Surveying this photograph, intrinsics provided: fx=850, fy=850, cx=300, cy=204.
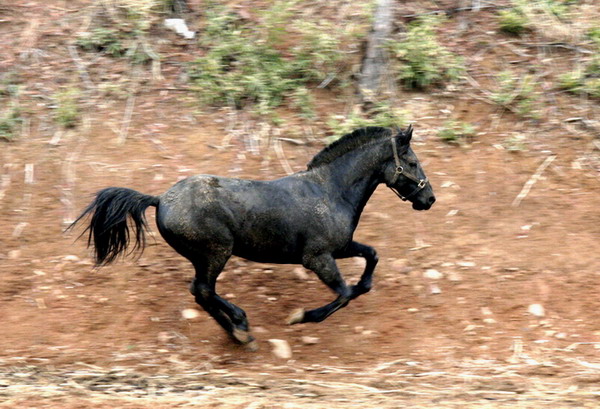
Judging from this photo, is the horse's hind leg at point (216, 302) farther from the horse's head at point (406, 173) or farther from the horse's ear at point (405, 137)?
the horse's ear at point (405, 137)

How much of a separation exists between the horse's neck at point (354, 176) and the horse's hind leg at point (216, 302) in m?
1.19

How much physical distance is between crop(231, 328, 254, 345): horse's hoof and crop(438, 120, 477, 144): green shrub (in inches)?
157

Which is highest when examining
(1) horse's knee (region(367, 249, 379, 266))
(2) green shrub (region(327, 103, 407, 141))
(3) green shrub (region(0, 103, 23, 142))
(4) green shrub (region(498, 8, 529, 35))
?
(4) green shrub (region(498, 8, 529, 35))

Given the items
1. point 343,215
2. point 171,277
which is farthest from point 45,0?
point 343,215

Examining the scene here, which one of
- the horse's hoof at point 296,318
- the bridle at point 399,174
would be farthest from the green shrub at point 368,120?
the horse's hoof at point 296,318

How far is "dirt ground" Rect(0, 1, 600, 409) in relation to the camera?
6.79m

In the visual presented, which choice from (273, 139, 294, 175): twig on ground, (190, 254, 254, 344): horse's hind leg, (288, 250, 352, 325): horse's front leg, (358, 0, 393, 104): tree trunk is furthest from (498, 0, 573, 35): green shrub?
(190, 254, 254, 344): horse's hind leg

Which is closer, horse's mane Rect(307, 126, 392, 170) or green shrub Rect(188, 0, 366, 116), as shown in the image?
horse's mane Rect(307, 126, 392, 170)

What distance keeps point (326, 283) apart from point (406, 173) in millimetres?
1228

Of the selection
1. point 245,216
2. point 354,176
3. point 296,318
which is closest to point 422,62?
point 354,176

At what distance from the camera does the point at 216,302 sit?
23.9 feet

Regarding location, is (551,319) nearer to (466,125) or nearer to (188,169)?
(466,125)

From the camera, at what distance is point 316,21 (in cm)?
1167

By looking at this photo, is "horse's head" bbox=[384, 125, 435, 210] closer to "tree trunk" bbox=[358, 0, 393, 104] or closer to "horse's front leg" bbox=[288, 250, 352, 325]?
"horse's front leg" bbox=[288, 250, 352, 325]
